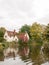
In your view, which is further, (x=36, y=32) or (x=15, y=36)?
(x=15, y=36)

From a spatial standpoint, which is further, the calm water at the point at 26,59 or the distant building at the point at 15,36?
the distant building at the point at 15,36

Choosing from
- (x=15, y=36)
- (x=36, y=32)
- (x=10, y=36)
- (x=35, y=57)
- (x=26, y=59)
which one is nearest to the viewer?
(x=26, y=59)

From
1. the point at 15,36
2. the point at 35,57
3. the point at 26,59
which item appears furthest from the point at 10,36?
the point at 26,59

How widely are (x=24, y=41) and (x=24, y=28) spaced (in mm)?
18801

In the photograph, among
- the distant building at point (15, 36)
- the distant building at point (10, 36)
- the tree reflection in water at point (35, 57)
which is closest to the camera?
the tree reflection in water at point (35, 57)

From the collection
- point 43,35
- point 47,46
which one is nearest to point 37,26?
point 43,35

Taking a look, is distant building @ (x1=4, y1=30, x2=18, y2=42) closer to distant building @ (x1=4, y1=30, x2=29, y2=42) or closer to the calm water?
distant building @ (x1=4, y1=30, x2=29, y2=42)

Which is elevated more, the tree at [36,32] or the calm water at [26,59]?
the tree at [36,32]

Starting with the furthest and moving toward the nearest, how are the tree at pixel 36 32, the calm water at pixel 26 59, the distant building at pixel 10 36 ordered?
the distant building at pixel 10 36 < the tree at pixel 36 32 < the calm water at pixel 26 59

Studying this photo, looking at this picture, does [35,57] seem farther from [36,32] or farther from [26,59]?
[36,32]

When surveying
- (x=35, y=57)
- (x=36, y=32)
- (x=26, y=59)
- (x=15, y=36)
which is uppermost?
(x=36, y=32)

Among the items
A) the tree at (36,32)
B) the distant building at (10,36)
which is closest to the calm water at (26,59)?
the tree at (36,32)

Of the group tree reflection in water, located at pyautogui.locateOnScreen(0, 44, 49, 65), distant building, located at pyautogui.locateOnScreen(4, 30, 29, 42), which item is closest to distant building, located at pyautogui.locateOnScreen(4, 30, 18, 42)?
distant building, located at pyautogui.locateOnScreen(4, 30, 29, 42)

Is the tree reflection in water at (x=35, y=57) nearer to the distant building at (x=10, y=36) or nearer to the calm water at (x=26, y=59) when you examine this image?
the calm water at (x=26, y=59)
